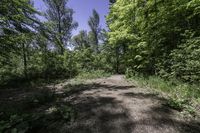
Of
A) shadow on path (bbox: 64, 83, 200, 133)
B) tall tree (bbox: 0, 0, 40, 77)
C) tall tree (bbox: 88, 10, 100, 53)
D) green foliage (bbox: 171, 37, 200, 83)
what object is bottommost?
shadow on path (bbox: 64, 83, 200, 133)

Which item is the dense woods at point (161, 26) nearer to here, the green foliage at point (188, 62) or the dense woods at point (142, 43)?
the dense woods at point (142, 43)

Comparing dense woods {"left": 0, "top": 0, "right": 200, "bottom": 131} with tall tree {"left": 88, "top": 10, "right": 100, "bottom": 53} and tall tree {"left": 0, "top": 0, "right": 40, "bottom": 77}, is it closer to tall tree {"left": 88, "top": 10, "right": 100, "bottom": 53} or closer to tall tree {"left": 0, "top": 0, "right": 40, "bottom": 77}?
tall tree {"left": 0, "top": 0, "right": 40, "bottom": 77}

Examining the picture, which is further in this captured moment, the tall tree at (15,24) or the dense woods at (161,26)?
the dense woods at (161,26)

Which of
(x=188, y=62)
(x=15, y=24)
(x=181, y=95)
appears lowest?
(x=181, y=95)

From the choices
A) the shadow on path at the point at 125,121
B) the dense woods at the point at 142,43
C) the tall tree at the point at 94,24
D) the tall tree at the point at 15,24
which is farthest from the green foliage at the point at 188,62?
the tall tree at the point at 94,24

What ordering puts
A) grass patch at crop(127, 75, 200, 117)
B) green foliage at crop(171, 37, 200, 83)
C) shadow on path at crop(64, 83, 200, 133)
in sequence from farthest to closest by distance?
green foliage at crop(171, 37, 200, 83) < grass patch at crop(127, 75, 200, 117) < shadow on path at crop(64, 83, 200, 133)

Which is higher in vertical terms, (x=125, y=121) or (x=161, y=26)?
(x=161, y=26)

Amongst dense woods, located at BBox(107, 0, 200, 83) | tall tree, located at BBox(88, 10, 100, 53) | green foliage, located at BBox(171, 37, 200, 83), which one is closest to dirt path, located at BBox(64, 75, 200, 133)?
green foliage, located at BBox(171, 37, 200, 83)

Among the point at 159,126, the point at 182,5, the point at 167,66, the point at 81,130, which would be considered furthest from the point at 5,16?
the point at 182,5

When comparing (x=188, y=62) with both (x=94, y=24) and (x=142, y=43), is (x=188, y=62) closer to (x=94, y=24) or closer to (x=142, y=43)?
(x=142, y=43)

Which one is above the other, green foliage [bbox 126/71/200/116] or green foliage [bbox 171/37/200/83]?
green foliage [bbox 171/37/200/83]

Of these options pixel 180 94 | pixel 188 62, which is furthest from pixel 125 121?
pixel 188 62

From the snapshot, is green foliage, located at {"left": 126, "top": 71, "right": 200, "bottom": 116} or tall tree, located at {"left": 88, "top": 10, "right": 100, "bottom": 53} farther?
tall tree, located at {"left": 88, "top": 10, "right": 100, "bottom": 53}

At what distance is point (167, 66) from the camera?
31.7ft
